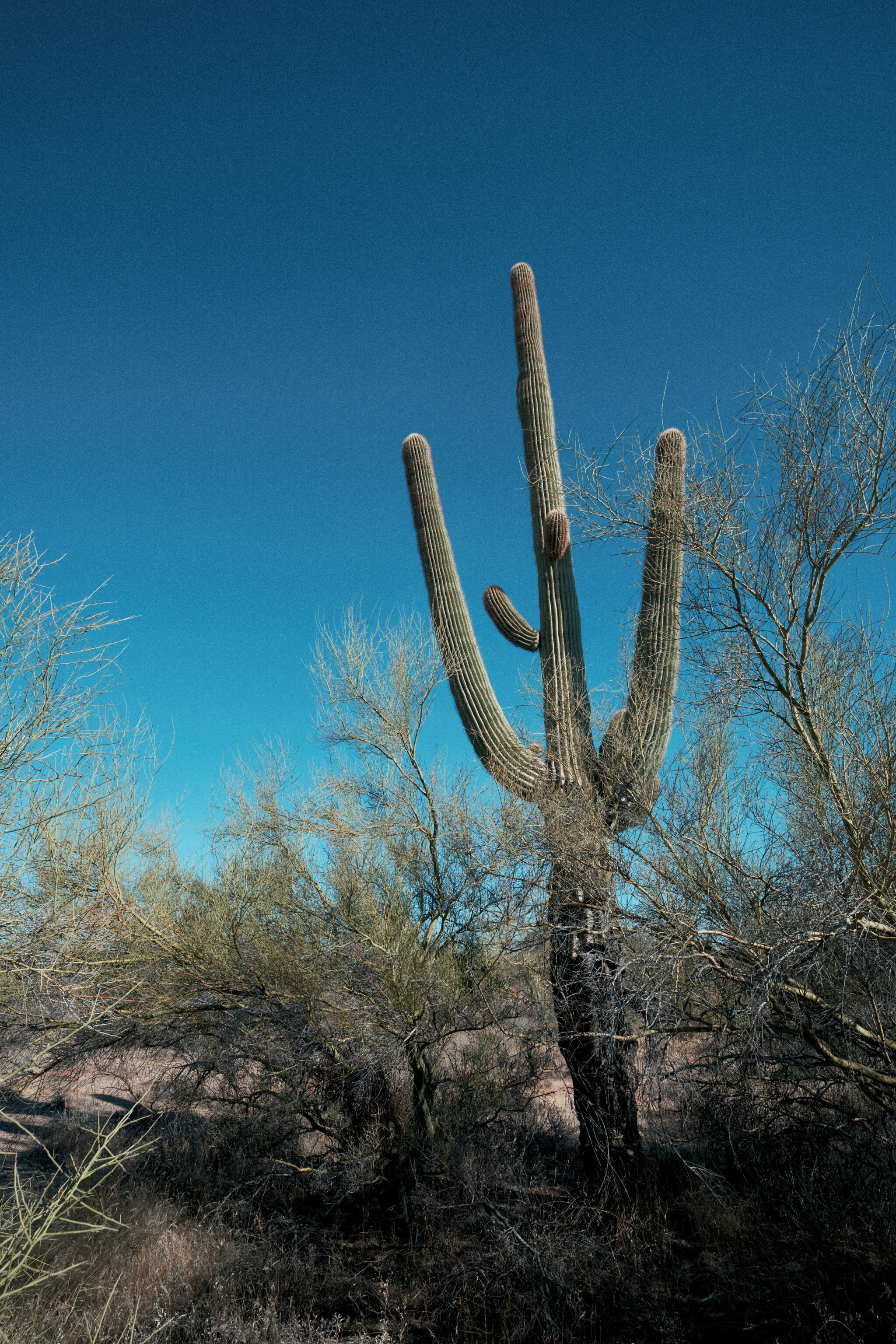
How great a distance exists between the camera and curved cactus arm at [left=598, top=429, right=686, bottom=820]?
6.20 metres

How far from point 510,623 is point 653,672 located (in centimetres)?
219

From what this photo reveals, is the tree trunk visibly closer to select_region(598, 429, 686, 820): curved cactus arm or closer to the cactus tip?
select_region(598, 429, 686, 820): curved cactus arm

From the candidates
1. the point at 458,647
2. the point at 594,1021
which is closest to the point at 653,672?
the point at 458,647

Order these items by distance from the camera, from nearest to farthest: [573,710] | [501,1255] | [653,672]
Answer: [501,1255] → [653,672] → [573,710]

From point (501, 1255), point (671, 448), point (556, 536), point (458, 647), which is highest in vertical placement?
point (556, 536)

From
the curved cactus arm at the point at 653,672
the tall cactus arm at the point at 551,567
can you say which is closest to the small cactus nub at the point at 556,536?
the tall cactus arm at the point at 551,567

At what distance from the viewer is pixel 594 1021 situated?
6.32m

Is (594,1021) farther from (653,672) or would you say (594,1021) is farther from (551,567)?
(551,567)

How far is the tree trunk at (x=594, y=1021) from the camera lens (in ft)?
19.0

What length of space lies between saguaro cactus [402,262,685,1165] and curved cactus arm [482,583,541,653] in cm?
2

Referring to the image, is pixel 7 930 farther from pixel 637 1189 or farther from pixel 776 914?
pixel 637 1189

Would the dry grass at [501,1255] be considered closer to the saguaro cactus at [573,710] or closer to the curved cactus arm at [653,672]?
the saguaro cactus at [573,710]

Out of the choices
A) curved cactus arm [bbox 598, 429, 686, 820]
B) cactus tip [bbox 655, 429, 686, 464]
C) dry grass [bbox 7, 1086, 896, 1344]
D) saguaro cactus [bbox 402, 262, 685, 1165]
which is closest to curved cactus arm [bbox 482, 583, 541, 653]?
saguaro cactus [bbox 402, 262, 685, 1165]

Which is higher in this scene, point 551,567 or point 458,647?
point 551,567
